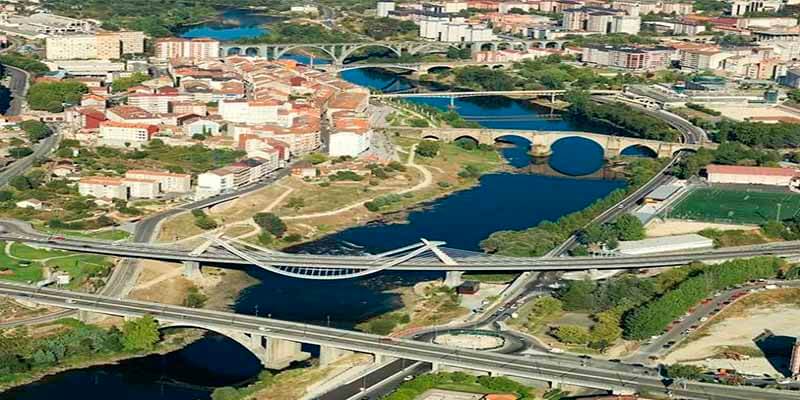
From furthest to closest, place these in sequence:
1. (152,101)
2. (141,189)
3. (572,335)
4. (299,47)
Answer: (299,47) < (152,101) < (141,189) < (572,335)

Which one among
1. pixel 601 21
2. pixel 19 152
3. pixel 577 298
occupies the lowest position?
pixel 19 152

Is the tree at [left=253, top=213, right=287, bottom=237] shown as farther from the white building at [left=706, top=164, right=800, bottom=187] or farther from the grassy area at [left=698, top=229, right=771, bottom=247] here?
Answer: the white building at [left=706, top=164, right=800, bottom=187]

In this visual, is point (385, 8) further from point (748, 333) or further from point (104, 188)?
point (748, 333)

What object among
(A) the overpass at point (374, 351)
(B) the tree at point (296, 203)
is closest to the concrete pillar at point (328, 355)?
(A) the overpass at point (374, 351)

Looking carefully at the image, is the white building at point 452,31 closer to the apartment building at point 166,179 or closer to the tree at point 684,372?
the apartment building at point 166,179

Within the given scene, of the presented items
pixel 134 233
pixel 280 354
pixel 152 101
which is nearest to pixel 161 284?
pixel 134 233

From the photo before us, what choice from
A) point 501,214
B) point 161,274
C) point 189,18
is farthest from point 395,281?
point 189,18
